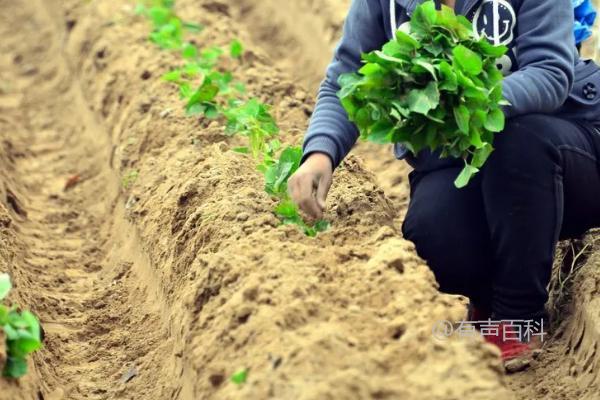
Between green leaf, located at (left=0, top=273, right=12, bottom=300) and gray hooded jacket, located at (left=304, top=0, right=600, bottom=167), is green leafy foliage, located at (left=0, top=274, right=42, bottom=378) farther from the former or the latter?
gray hooded jacket, located at (left=304, top=0, right=600, bottom=167)

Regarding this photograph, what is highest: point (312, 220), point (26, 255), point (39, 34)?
point (312, 220)

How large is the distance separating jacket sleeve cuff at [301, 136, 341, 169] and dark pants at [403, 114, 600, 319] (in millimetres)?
325

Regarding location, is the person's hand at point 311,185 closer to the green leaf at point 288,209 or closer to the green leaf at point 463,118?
the green leaf at point 288,209

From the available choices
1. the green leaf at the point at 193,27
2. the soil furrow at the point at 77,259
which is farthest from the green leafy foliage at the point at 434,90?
the green leaf at the point at 193,27

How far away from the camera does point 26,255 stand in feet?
14.0

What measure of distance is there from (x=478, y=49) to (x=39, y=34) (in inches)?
203

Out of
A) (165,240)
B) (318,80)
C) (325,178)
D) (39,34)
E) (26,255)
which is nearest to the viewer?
(325,178)

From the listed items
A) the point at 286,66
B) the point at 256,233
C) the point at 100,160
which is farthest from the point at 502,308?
the point at 286,66

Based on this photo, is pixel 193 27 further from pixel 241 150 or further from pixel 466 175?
pixel 466 175

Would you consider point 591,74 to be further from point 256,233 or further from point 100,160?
point 100,160

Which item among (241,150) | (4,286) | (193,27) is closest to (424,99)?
(4,286)

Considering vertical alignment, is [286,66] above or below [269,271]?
below

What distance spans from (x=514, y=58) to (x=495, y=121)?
1.16 ft

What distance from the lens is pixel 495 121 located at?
112 inches
